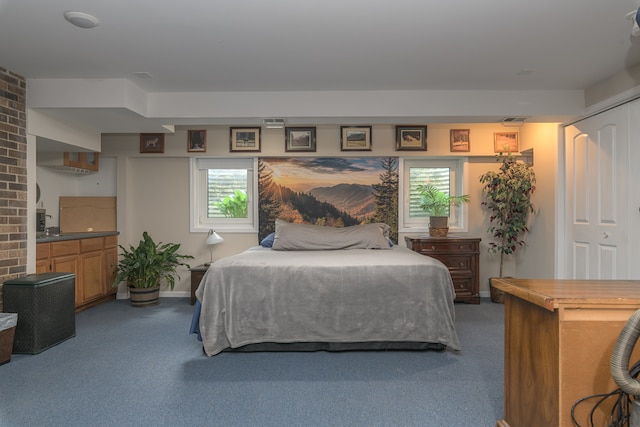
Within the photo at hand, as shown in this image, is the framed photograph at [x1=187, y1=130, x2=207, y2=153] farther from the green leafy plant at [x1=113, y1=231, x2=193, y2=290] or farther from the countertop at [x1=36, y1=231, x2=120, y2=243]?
the countertop at [x1=36, y1=231, x2=120, y2=243]

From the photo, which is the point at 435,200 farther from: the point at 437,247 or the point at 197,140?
the point at 197,140

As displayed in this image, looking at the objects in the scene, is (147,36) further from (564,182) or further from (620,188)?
(564,182)

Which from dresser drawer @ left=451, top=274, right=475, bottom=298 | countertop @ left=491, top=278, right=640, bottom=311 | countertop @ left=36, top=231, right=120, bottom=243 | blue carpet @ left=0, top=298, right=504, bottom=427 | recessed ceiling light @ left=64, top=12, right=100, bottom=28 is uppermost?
recessed ceiling light @ left=64, top=12, right=100, bottom=28

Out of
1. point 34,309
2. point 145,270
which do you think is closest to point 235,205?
point 145,270

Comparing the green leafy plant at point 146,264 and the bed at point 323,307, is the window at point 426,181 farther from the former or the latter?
the green leafy plant at point 146,264

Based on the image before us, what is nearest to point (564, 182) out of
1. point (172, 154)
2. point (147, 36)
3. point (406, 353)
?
point (406, 353)

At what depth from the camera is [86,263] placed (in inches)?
170

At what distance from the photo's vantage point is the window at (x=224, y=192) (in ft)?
16.8

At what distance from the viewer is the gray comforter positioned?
2.92 meters

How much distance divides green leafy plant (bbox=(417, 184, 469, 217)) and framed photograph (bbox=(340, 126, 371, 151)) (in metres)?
0.96

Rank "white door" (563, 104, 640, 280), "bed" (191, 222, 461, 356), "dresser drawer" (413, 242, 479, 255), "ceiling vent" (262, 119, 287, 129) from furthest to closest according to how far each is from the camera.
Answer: "dresser drawer" (413, 242, 479, 255) < "ceiling vent" (262, 119, 287, 129) < "white door" (563, 104, 640, 280) < "bed" (191, 222, 461, 356)

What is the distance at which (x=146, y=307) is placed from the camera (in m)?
4.49

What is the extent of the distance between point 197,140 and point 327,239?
2285 millimetres

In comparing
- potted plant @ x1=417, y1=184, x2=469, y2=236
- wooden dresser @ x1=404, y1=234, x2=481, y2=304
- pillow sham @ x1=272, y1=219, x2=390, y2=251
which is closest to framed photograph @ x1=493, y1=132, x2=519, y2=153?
potted plant @ x1=417, y1=184, x2=469, y2=236
